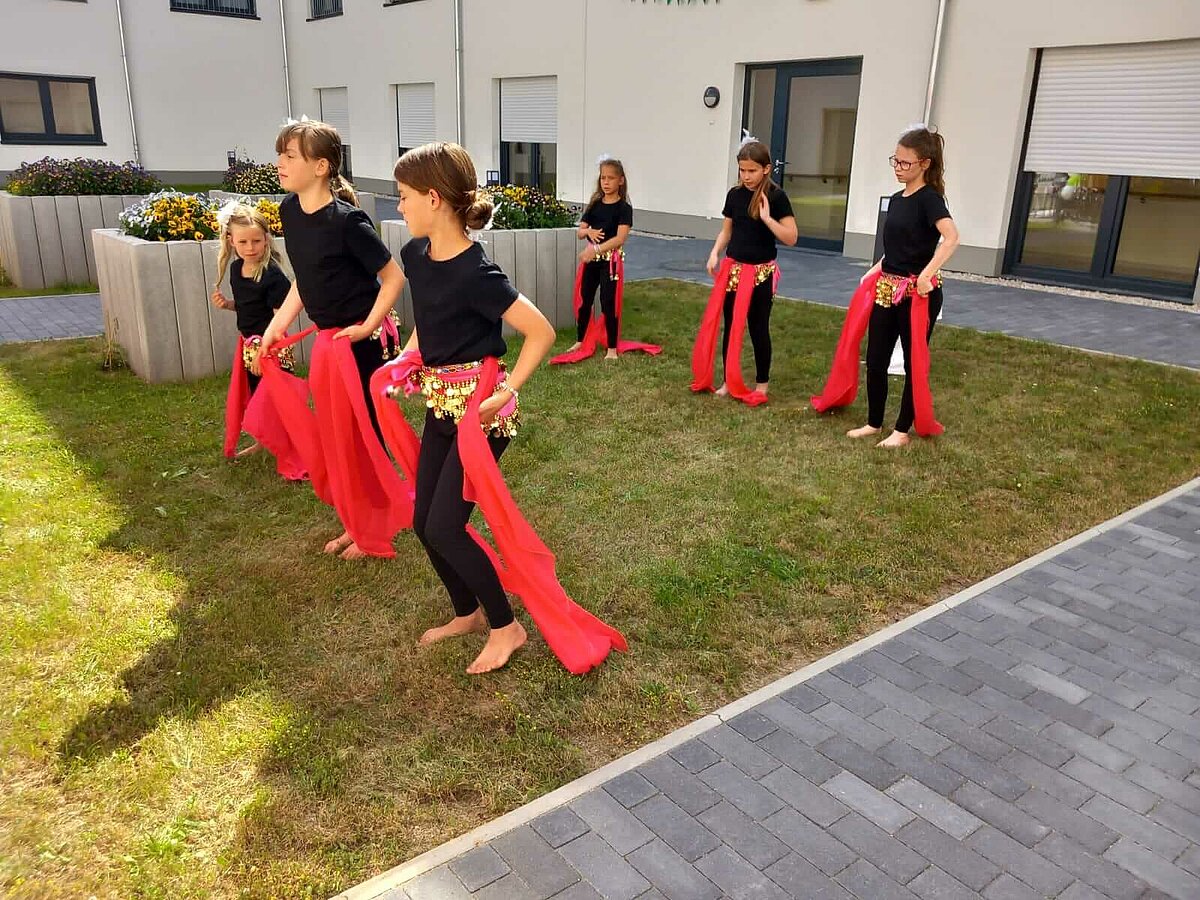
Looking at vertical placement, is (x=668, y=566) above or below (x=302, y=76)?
below

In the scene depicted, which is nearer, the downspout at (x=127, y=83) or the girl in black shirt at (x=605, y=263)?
the girl in black shirt at (x=605, y=263)

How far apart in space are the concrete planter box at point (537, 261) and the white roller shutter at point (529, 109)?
10.1 metres

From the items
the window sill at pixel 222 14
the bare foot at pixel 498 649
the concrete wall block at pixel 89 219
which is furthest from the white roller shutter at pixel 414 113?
the bare foot at pixel 498 649

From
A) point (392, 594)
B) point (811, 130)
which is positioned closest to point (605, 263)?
point (392, 594)

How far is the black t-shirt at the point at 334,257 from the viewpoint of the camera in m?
3.75

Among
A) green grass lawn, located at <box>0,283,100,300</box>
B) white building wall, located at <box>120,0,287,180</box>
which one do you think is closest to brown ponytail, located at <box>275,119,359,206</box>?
green grass lawn, located at <box>0,283,100,300</box>

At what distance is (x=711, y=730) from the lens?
117 inches

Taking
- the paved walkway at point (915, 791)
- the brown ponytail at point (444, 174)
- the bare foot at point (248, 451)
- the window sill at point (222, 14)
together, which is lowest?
the paved walkway at point (915, 791)

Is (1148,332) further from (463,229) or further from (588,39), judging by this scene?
(588,39)

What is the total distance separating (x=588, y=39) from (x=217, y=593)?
1523 cm

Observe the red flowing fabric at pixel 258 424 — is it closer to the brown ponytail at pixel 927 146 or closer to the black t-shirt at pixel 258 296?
the black t-shirt at pixel 258 296

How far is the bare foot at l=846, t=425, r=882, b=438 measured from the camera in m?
5.86

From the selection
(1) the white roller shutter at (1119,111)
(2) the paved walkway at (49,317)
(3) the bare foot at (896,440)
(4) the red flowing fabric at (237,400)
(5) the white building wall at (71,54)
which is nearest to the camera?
(4) the red flowing fabric at (237,400)

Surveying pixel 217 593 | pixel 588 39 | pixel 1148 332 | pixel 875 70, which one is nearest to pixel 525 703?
pixel 217 593
